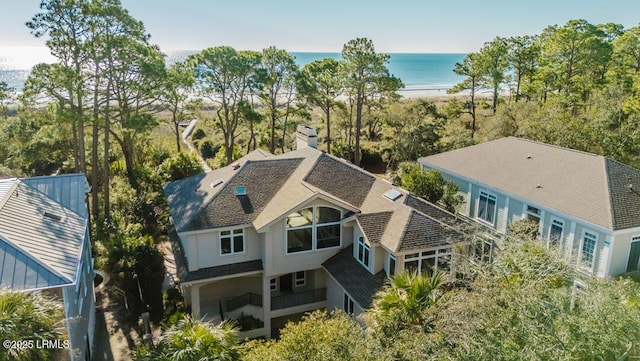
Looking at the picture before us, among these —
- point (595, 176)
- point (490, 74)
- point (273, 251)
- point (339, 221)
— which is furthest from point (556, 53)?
point (273, 251)

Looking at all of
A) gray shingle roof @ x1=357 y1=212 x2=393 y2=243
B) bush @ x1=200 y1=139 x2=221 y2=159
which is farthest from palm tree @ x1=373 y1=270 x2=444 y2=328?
bush @ x1=200 y1=139 x2=221 y2=159

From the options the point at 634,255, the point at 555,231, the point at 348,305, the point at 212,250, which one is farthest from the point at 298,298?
the point at 634,255

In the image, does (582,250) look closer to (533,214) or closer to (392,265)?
(533,214)

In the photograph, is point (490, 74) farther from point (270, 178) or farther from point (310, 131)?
point (270, 178)

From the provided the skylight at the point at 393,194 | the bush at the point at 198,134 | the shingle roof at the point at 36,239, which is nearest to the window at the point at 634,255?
the skylight at the point at 393,194

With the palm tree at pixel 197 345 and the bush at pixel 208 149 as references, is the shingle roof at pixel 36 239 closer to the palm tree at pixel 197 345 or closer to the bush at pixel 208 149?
the palm tree at pixel 197 345

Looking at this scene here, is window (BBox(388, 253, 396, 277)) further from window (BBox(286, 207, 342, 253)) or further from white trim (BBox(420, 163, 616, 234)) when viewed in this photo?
white trim (BBox(420, 163, 616, 234))

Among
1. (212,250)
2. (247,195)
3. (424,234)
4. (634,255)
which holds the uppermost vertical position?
(247,195)
